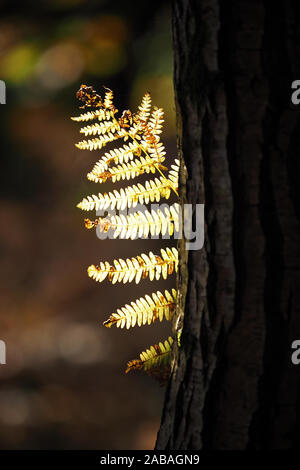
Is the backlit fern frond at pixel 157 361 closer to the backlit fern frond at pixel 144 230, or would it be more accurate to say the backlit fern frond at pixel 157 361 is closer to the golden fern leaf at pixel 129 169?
the backlit fern frond at pixel 144 230

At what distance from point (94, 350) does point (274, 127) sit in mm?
2761

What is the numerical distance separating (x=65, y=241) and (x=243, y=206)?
10.0 feet

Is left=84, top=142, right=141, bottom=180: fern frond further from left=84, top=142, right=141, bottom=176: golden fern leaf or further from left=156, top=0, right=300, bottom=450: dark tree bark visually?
left=156, top=0, right=300, bottom=450: dark tree bark

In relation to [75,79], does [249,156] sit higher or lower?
lower

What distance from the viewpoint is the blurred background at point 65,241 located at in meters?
2.79

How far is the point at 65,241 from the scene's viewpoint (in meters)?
3.73

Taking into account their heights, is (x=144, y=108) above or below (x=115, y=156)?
above

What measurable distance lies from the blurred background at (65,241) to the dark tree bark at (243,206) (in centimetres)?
189

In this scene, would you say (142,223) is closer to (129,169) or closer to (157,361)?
(129,169)


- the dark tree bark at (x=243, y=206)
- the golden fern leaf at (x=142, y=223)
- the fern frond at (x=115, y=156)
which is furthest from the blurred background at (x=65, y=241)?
the dark tree bark at (x=243, y=206)

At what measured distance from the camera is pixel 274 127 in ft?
2.64

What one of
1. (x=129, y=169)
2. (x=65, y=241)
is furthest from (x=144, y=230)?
(x=65, y=241)
